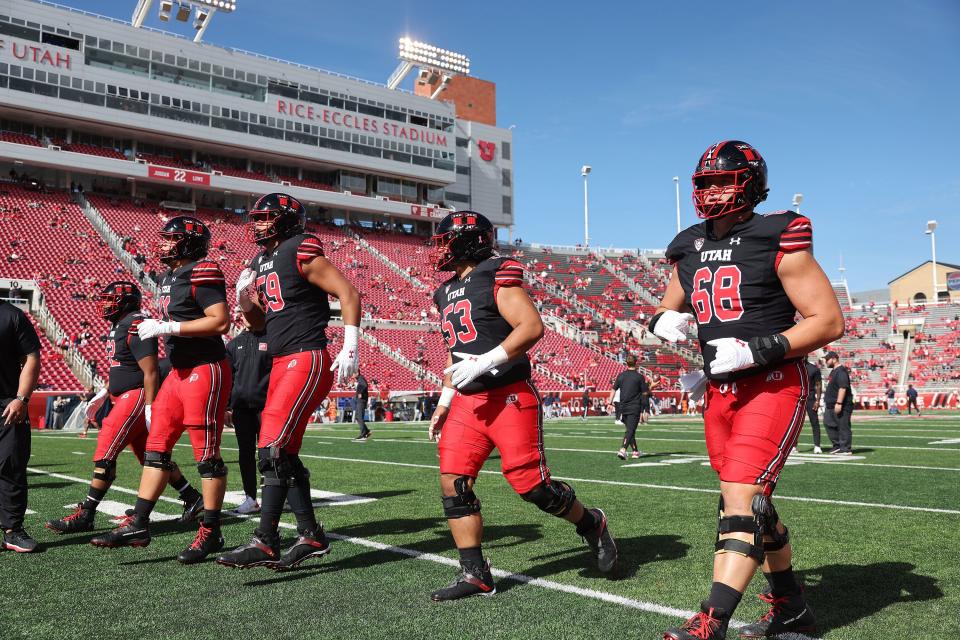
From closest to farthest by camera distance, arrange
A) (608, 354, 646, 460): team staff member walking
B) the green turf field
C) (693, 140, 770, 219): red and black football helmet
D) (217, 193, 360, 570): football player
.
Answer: (693, 140, 770, 219): red and black football helmet < the green turf field < (217, 193, 360, 570): football player < (608, 354, 646, 460): team staff member walking

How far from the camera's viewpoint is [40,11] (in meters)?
41.3

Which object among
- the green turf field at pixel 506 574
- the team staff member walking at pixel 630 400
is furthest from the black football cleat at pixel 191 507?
the team staff member walking at pixel 630 400

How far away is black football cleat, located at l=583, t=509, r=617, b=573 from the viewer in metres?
4.68

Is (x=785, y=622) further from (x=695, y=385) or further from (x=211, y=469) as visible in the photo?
(x=211, y=469)

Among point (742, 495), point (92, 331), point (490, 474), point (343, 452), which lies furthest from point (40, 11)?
point (742, 495)

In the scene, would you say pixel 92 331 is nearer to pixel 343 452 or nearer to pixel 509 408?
pixel 343 452

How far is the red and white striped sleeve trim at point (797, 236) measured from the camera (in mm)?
3471

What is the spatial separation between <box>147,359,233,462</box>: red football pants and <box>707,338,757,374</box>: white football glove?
12.4 feet

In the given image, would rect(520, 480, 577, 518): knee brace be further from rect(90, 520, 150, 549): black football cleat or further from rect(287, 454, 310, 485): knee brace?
rect(90, 520, 150, 549): black football cleat

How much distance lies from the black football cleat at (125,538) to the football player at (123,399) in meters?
0.81

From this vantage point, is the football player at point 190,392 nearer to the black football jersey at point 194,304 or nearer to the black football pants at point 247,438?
the black football jersey at point 194,304

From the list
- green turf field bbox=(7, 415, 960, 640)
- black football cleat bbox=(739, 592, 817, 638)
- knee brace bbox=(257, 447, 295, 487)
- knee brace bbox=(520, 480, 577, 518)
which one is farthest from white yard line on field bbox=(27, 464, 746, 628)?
knee brace bbox=(257, 447, 295, 487)

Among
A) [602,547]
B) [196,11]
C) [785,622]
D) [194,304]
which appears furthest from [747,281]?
[196,11]

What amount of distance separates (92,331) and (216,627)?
3077 cm
